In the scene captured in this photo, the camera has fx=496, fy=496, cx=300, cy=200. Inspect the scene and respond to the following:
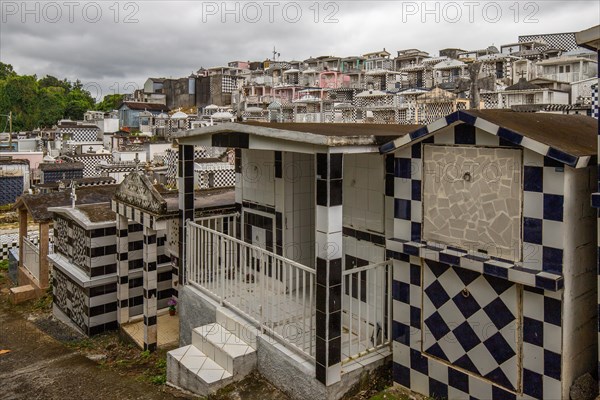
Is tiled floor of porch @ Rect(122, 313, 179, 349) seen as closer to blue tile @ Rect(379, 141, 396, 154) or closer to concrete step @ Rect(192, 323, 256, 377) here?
concrete step @ Rect(192, 323, 256, 377)

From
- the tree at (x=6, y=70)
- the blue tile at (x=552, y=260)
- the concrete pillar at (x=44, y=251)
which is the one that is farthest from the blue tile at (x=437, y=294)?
the tree at (x=6, y=70)

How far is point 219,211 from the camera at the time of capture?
26.2 ft

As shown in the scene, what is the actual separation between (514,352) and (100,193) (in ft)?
33.0

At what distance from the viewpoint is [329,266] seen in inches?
184

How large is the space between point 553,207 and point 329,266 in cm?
197

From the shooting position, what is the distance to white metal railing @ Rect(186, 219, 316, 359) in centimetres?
550

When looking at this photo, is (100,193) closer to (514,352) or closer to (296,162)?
(296,162)

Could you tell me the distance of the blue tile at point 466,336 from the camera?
14.2ft

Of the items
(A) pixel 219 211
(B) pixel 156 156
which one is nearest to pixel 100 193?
(A) pixel 219 211

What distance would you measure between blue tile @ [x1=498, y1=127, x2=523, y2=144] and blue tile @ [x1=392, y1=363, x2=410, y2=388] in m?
2.45

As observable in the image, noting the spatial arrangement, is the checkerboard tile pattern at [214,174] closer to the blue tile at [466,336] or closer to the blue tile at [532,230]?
the blue tile at [466,336]

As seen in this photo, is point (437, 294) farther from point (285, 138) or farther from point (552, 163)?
point (285, 138)

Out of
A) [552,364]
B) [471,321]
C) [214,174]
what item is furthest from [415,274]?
[214,174]

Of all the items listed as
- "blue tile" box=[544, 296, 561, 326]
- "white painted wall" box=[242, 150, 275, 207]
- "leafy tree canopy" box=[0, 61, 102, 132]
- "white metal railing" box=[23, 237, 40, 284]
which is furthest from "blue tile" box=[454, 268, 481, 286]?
"leafy tree canopy" box=[0, 61, 102, 132]
